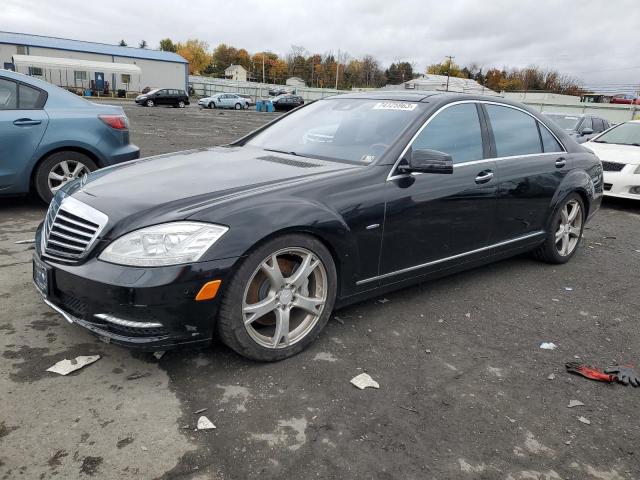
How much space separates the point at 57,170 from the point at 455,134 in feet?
14.9

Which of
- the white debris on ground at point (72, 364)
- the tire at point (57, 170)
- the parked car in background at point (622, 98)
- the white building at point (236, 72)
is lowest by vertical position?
the white debris on ground at point (72, 364)

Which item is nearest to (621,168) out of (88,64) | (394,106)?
(394,106)

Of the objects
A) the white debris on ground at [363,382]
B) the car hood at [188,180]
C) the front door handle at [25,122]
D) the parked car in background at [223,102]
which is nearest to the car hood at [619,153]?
the car hood at [188,180]

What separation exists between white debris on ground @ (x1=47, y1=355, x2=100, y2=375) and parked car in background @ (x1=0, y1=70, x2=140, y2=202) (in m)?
3.13

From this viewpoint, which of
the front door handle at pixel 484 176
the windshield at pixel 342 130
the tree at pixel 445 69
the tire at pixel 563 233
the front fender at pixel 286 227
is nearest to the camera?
the front fender at pixel 286 227

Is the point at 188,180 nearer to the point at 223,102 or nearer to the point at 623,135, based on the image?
the point at 623,135

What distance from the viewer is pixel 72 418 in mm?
2453

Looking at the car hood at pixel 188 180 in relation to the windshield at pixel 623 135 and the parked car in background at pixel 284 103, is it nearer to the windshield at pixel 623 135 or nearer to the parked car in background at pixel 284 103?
the windshield at pixel 623 135

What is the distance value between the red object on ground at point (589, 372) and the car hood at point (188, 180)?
185 centimetres

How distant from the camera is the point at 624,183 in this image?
27.7 ft

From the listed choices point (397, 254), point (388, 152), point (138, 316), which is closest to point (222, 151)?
point (388, 152)

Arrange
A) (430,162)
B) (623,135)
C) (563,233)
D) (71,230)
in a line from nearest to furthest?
(71,230), (430,162), (563,233), (623,135)

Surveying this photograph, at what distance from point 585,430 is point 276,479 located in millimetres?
1585

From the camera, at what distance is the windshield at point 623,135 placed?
9.45m
